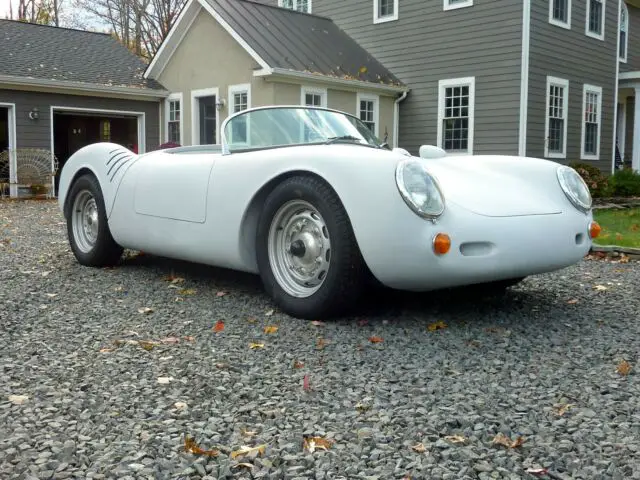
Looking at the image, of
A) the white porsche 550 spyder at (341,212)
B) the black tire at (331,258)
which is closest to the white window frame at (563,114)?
the white porsche 550 spyder at (341,212)

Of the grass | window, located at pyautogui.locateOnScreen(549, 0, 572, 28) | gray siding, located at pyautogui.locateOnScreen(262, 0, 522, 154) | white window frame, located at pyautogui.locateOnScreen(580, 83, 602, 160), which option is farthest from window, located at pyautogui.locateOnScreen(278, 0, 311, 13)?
the grass

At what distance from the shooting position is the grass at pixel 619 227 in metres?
7.47

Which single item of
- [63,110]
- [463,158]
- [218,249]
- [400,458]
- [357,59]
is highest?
[357,59]

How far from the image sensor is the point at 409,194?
3.45 meters

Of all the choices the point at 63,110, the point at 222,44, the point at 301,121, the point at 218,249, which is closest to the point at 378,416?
the point at 218,249

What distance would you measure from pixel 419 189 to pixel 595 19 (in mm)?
16008

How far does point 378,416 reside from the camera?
254 cm

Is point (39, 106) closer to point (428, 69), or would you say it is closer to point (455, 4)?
point (428, 69)

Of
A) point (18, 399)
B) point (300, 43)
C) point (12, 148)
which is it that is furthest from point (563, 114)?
point (18, 399)

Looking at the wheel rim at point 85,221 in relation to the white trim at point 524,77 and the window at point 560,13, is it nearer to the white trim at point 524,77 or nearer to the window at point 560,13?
the white trim at point 524,77

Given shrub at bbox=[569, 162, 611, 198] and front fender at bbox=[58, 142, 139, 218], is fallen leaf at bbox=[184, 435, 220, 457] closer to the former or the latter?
front fender at bbox=[58, 142, 139, 218]

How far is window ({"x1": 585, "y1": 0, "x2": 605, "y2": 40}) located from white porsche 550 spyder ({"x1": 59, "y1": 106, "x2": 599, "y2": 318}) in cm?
1421

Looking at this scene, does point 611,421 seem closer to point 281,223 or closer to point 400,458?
point 400,458

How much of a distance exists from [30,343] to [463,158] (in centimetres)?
271
